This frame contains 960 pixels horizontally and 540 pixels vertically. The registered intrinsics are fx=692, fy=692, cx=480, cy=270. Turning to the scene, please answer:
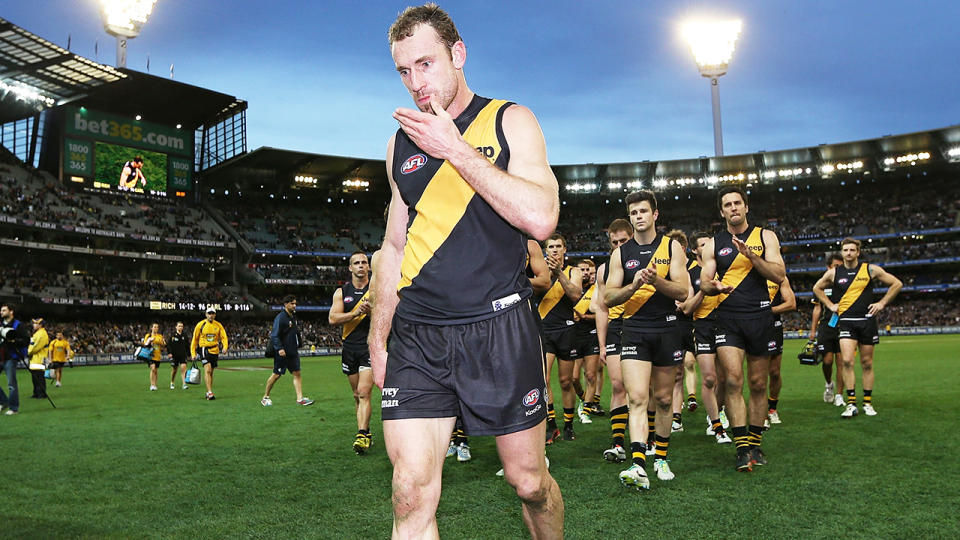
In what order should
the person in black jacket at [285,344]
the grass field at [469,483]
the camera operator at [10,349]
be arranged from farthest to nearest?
1. the person in black jacket at [285,344]
2. the camera operator at [10,349]
3. the grass field at [469,483]

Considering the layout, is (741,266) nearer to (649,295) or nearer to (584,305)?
(649,295)

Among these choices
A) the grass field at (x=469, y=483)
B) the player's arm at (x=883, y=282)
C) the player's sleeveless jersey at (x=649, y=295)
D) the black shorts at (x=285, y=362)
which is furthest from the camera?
the black shorts at (x=285, y=362)

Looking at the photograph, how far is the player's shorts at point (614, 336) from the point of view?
25.7 ft

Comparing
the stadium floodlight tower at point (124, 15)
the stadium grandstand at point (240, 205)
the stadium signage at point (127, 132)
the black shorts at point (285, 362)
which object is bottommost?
the black shorts at point (285, 362)

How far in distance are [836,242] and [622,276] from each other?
65.3 metres

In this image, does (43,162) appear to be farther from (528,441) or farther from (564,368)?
(528,441)

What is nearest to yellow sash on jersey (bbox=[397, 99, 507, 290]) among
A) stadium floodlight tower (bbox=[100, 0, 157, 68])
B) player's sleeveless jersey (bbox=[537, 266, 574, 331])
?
player's sleeveless jersey (bbox=[537, 266, 574, 331])

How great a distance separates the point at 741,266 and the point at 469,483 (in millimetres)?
3725

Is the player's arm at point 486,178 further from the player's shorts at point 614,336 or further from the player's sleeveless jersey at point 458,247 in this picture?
the player's shorts at point 614,336

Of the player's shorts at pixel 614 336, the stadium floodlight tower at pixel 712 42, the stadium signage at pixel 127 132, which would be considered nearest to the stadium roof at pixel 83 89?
the stadium signage at pixel 127 132

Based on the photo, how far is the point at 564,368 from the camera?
9719mm

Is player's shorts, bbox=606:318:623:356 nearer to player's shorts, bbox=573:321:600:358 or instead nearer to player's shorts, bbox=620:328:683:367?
player's shorts, bbox=620:328:683:367

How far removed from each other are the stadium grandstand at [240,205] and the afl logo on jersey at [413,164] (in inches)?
1912

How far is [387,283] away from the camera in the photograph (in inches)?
131
